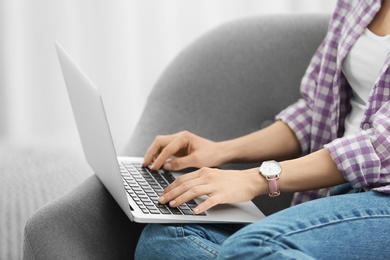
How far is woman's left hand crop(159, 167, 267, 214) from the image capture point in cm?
112

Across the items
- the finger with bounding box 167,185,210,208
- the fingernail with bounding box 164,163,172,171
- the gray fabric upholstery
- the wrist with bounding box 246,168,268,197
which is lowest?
the gray fabric upholstery

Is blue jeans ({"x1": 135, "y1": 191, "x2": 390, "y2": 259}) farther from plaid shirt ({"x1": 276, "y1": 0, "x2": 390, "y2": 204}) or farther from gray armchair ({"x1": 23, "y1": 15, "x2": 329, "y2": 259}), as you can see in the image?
gray armchair ({"x1": 23, "y1": 15, "x2": 329, "y2": 259})

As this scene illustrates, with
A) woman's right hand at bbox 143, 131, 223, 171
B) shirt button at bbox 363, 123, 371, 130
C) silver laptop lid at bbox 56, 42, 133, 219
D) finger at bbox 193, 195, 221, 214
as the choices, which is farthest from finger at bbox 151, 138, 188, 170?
shirt button at bbox 363, 123, 371, 130

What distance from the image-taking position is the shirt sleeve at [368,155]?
44.7 inches

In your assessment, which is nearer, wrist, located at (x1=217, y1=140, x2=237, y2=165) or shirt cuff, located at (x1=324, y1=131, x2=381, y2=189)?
shirt cuff, located at (x1=324, y1=131, x2=381, y2=189)

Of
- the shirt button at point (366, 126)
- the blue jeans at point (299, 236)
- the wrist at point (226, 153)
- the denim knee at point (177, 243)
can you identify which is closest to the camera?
the blue jeans at point (299, 236)

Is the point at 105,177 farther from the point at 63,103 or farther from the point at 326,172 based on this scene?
the point at 63,103

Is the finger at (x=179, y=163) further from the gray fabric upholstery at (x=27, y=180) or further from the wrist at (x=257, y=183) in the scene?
the gray fabric upholstery at (x=27, y=180)

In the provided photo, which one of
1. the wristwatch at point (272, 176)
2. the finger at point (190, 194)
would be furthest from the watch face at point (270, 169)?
the finger at point (190, 194)

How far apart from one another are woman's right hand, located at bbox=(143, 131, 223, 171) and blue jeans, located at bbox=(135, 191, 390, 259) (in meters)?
0.20

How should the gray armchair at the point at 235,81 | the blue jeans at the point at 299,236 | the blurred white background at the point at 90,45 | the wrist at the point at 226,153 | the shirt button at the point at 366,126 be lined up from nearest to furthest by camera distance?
1. the blue jeans at the point at 299,236
2. the shirt button at the point at 366,126
3. the wrist at the point at 226,153
4. the gray armchair at the point at 235,81
5. the blurred white background at the point at 90,45

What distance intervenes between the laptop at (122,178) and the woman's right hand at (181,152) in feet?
0.09

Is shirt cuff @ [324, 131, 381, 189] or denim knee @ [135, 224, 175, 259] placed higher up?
shirt cuff @ [324, 131, 381, 189]

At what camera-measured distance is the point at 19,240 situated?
5.14ft
